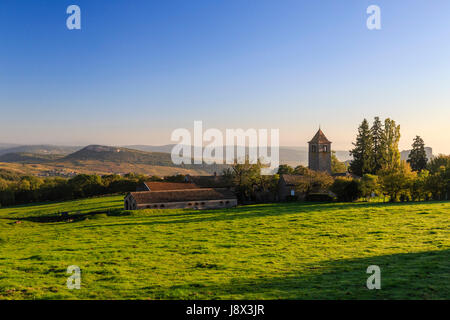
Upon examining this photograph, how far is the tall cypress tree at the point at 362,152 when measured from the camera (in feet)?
253

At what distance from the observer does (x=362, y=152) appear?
7969cm

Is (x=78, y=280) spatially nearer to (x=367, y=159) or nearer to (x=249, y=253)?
(x=249, y=253)

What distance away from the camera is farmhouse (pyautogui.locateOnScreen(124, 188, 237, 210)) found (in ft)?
181

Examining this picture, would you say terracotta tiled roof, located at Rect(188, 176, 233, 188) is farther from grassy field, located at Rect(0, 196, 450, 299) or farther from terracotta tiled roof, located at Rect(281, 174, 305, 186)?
grassy field, located at Rect(0, 196, 450, 299)

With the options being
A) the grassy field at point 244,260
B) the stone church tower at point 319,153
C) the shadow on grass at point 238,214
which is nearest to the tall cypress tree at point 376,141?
the stone church tower at point 319,153

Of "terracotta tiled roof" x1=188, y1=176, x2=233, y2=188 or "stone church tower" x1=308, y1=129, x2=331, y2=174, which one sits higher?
"stone church tower" x1=308, y1=129, x2=331, y2=174

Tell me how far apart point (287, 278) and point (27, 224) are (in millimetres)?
41840

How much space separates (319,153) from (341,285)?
66238 millimetres

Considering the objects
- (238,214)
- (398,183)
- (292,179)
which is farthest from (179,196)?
(398,183)

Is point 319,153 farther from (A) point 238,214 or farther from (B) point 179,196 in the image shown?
(A) point 238,214

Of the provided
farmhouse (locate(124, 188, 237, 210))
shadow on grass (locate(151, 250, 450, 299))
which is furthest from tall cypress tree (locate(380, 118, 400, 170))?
shadow on grass (locate(151, 250, 450, 299))

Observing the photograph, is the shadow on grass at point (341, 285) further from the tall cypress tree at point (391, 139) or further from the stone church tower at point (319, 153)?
the stone church tower at point (319, 153)

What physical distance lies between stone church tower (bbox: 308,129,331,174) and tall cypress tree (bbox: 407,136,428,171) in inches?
784

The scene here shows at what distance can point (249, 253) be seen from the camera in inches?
795
